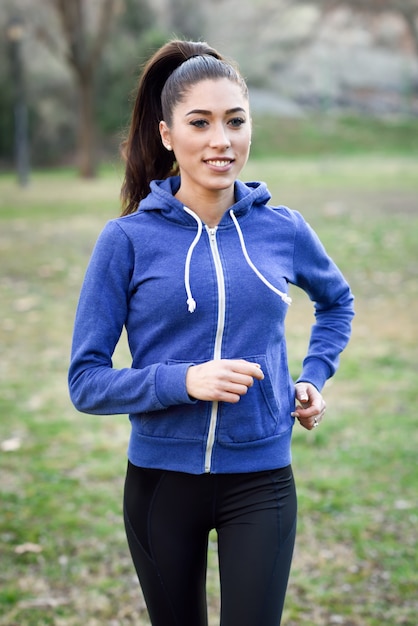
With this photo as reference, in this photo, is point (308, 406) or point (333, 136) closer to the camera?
point (308, 406)

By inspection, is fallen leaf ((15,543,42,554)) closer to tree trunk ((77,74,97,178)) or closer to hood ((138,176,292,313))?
hood ((138,176,292,313))

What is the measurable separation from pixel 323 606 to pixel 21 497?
6.27ft

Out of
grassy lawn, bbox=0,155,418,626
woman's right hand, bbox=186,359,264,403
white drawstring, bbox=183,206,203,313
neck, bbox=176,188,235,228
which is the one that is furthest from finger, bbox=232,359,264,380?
grassy lawn, bbox=0,155,418,626

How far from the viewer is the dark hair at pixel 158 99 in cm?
235

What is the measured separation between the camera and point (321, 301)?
8.91 ft

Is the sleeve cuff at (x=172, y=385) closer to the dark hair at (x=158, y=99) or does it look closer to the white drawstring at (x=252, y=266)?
the white drawstring at (x=252, y=266)

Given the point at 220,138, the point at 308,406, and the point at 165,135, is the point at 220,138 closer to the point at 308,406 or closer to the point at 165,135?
the point at 165,135

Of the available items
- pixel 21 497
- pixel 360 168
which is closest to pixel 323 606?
pixel 21 497

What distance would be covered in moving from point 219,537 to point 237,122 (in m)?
1.10

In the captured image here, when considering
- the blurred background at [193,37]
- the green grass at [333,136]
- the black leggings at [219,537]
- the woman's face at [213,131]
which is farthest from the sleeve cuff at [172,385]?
the green grass at [333,136]

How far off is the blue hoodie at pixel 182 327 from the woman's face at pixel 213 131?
0.33 feet

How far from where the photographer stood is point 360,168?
2605 centimetres

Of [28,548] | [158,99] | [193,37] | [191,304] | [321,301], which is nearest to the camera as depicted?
[191,304]

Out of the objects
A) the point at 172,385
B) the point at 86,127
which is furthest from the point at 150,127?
the point at 86,127
